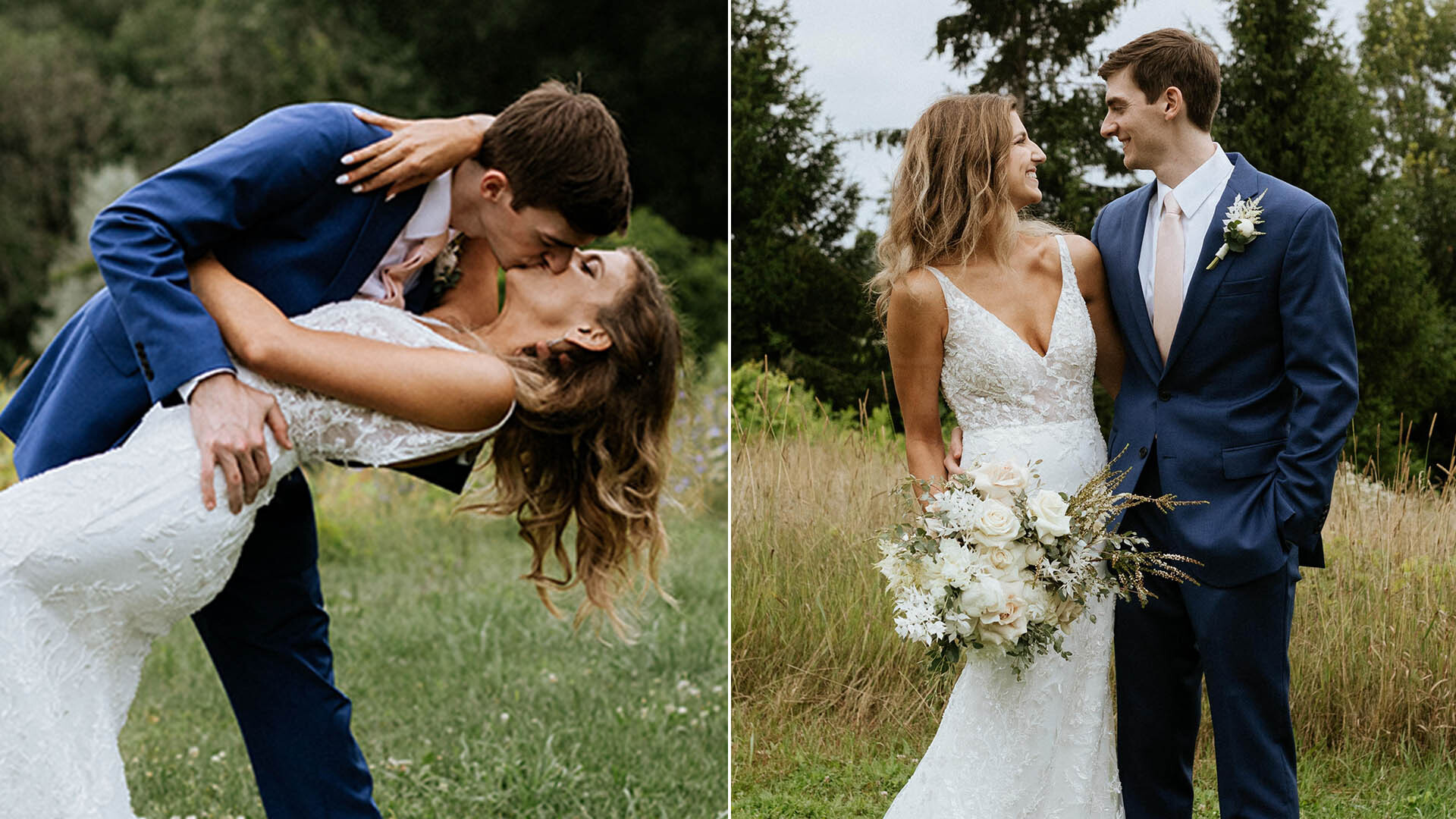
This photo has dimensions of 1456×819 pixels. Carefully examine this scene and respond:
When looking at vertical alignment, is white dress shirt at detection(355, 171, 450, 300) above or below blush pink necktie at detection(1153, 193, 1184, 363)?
below

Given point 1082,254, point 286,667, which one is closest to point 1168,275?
point 1082,254

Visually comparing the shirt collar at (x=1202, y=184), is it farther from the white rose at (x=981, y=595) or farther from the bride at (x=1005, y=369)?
the white rose at (x=981, y=595)

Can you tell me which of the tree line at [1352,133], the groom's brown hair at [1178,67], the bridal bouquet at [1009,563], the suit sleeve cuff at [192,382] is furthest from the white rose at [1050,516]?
the tree line at [1352,133]

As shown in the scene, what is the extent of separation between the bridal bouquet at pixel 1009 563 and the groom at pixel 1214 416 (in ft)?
0.52

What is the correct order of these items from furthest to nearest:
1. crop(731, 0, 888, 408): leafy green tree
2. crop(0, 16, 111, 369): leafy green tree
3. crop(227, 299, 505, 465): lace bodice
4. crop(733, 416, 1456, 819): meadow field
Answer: crop(0, 16, 111, 369): leafy green tree
crop(731, 0, 888, 408): leafy green tree
crop(733, 416, 1456, 819): meadow field
crop(227, 299, 505, 465): lace bodice

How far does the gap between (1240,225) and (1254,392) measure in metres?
0.43

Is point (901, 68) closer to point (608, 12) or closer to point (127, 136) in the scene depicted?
point (608, 12)

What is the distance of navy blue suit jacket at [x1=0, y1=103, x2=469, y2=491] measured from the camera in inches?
96.7

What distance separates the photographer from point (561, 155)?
2836 mm

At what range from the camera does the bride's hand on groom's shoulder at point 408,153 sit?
2.72m

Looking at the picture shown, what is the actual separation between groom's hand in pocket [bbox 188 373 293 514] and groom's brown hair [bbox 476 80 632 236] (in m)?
0.76

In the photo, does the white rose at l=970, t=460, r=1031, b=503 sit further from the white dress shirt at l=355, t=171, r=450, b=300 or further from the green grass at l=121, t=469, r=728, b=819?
the white dress shirt at l=355, t=171, r=450, b=300

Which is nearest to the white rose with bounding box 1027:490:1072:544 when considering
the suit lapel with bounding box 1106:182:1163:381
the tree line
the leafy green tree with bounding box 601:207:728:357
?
A: the suit lapel with bounding box 1106:182:1163:381

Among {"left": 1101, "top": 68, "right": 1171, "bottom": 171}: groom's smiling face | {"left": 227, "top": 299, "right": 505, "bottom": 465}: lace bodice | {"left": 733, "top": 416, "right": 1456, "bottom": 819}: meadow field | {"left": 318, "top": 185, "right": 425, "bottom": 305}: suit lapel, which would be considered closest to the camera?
{"left": 227, "top": 299, "right": 505, "bottom": 465}: lace bodice
